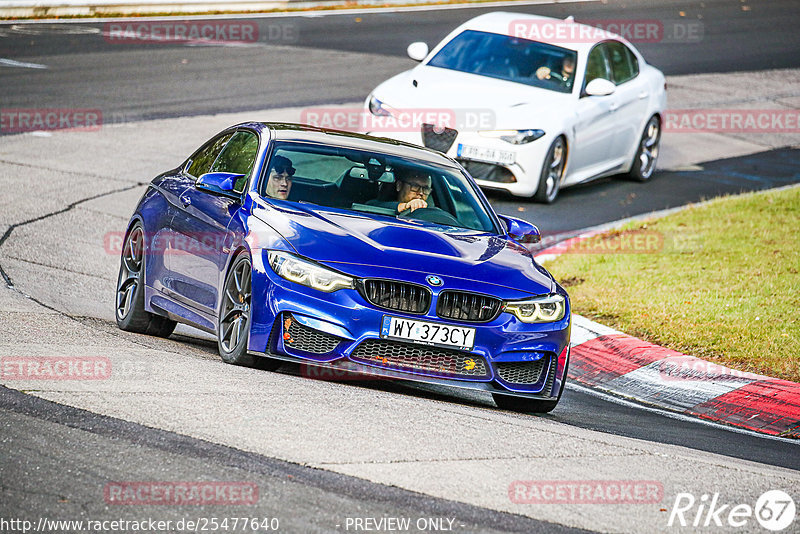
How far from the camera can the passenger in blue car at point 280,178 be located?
829cm

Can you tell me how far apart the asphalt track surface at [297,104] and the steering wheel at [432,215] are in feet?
3.59

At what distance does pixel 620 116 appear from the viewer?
16438 mm

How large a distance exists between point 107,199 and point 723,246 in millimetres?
6490

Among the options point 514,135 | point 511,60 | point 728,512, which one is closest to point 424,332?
point 728,512

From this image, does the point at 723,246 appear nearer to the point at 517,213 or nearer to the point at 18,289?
the point at 517,213

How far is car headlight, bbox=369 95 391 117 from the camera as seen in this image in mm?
14680

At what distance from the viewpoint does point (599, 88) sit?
15352 millimetres

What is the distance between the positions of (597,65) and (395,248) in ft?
30.5

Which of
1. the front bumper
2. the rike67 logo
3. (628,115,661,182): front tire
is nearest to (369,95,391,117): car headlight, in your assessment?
(628,115,661,182): front tire

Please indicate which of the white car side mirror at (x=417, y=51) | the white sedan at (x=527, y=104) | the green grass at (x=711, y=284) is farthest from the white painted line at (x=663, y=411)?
the white car side mirror at (x=417, y=51)

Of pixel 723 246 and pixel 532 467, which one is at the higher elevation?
pixel 532 467

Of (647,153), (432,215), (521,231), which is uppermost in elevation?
(432,215)

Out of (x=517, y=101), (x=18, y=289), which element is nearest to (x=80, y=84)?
(x=517, y=101)

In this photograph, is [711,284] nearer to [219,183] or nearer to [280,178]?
[280,178]
